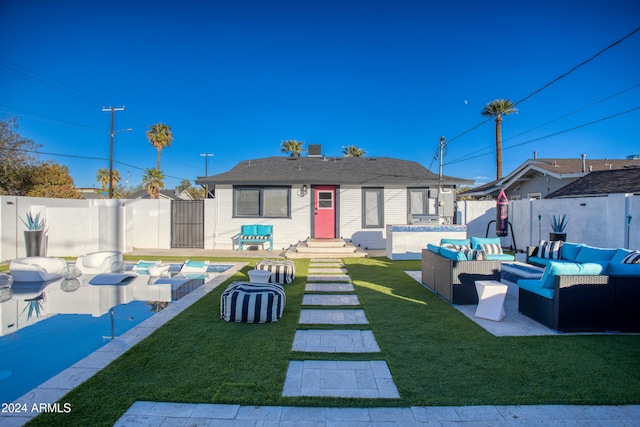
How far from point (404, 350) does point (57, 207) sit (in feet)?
41.6

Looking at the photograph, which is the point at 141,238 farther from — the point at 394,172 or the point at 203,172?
the point at 203,172

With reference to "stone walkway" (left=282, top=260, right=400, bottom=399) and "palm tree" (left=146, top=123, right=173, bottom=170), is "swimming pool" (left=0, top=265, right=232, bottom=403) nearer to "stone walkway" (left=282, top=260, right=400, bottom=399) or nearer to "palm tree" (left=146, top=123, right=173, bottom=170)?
"stone walkway" (left=282, top=260, right=400, bottom=399)

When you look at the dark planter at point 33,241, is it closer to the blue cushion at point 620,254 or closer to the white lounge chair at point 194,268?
the white lounge chair at point 194,268

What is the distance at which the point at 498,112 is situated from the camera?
2414 cm

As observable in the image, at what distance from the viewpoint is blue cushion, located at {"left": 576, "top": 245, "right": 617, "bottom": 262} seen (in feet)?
19.5

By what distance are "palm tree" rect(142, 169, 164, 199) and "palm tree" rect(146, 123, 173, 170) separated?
1053mm

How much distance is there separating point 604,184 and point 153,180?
33.1 metres

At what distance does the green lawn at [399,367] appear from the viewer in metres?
2.56

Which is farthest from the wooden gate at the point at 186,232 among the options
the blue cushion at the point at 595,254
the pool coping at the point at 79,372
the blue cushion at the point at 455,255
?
the blue cushion at the point at 595,254

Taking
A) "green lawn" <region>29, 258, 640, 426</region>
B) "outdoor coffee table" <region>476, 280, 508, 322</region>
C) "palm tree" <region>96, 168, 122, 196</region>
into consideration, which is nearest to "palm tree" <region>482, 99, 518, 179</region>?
"outdoor coffee table" <region>476, 280, 508, 322</region>

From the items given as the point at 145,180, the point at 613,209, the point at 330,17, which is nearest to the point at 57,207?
the point at 330,17

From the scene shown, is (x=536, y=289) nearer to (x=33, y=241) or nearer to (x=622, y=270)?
(x=622, y=270)

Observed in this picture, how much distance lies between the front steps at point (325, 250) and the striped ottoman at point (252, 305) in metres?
6.31

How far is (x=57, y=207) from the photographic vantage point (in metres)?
11.1
